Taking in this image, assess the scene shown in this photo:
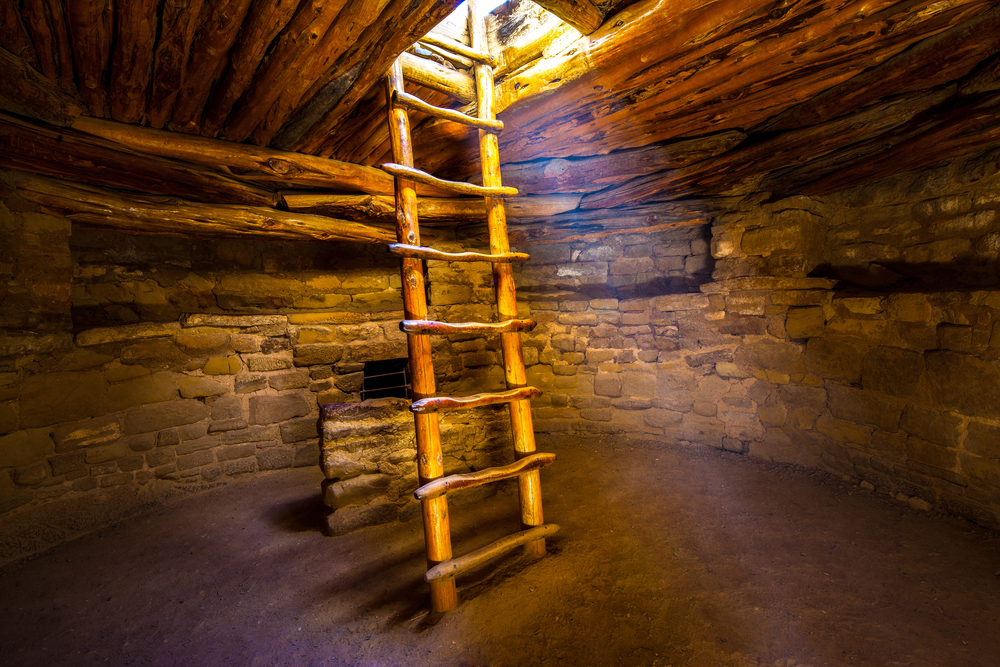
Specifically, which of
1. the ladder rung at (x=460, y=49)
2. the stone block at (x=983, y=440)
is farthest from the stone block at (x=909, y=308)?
the ladder rung at (x=460, y=49)

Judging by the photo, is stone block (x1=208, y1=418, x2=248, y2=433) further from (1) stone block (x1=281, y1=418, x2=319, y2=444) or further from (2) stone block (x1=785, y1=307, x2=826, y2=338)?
(2) stone block (x1=785, y1=307, x2=826, y2=338)

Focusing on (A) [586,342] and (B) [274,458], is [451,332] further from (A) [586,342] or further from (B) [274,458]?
(B) [274,458]

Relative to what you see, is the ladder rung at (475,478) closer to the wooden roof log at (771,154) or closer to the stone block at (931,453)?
the wooden roof log at (771,154)

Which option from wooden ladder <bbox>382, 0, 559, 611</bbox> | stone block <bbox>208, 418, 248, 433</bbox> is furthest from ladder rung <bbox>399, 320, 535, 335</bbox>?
stone block <bbox>208, 418, 248, 433</bbox>

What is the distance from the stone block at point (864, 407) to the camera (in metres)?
2.51

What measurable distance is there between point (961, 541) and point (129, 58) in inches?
177

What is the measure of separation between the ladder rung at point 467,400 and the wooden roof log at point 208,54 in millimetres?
1672

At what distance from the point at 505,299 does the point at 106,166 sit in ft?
7.61

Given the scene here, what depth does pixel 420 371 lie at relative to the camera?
6.52ft

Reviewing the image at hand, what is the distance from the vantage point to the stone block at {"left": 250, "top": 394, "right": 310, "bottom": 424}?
10.9ft

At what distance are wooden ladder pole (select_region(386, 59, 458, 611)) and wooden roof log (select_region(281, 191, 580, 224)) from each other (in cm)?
76

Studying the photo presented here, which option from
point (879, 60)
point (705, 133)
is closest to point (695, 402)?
point (705, 133)

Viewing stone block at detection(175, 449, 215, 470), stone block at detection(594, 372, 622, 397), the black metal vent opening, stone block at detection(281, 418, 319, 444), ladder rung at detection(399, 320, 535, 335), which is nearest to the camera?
ladder rung at detection(399, 320, 535, 335)

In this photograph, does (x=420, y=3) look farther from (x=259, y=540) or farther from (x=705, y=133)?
(x=259, y=540)
